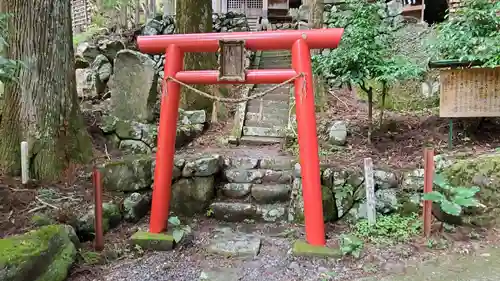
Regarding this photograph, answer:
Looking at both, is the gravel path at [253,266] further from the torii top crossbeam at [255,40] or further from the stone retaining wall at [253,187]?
the torii top crossbeam at [255,40]

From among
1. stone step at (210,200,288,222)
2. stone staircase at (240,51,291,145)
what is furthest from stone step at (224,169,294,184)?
stone staircase at (240,51,291,145)

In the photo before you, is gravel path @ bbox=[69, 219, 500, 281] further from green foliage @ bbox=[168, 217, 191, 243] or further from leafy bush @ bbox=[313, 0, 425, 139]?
leafy bush @ bbox=[313, 0, 425, 139]

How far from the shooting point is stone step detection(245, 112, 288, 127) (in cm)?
812

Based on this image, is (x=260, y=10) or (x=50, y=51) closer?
(x=50, y=51)

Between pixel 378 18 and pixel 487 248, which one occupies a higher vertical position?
pixel 378 18

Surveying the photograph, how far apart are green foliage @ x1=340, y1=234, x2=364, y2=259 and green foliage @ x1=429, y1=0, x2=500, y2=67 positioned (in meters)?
3.03

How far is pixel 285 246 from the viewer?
16.0 ft

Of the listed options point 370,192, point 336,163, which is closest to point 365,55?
point 336,163

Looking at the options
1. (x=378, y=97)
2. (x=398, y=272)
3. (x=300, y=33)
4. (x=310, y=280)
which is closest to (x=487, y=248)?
(x=398, y=272)

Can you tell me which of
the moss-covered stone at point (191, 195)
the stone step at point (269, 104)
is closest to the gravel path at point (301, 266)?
the moss-covered stone at point (191, 195)

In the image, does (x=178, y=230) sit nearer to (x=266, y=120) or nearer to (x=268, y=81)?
(x=268, y=81)

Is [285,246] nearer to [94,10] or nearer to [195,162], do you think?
[195,162]

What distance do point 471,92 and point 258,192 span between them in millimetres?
3464

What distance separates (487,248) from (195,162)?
3.91m
